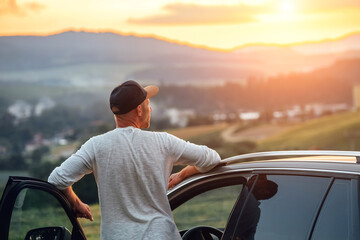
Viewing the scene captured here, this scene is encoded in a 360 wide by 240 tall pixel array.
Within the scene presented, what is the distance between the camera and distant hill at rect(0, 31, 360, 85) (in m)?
53.8

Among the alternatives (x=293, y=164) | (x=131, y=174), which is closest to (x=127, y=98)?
(x=131, y=174)

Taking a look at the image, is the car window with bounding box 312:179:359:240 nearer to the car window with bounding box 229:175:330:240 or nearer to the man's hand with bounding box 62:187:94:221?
the car window with bounding box 229:175:330:240

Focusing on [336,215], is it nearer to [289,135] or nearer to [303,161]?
[303,161]

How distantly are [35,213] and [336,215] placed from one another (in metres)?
1.38

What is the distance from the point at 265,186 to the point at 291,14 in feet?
180

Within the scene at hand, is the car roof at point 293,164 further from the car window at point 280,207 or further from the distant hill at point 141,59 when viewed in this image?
the distant hill at point 141,59

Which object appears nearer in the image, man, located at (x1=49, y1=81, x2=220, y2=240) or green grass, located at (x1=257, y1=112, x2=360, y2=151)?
man, located at (x1=49, y1=81, x2=220, y2=240)

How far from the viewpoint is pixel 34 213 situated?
3123 mm

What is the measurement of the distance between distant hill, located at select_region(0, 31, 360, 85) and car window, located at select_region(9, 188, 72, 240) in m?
51.0

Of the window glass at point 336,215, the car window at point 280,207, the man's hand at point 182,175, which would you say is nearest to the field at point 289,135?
the man's hand at point 182,175

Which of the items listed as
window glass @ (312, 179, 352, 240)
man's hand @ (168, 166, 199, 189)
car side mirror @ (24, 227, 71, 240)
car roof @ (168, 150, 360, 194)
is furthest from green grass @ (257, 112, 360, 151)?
window glass @ (312, 179, 352, 240)

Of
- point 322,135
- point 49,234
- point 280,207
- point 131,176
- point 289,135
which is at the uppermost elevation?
point 131,176

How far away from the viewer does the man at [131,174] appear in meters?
2.98

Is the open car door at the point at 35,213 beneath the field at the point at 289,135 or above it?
above
